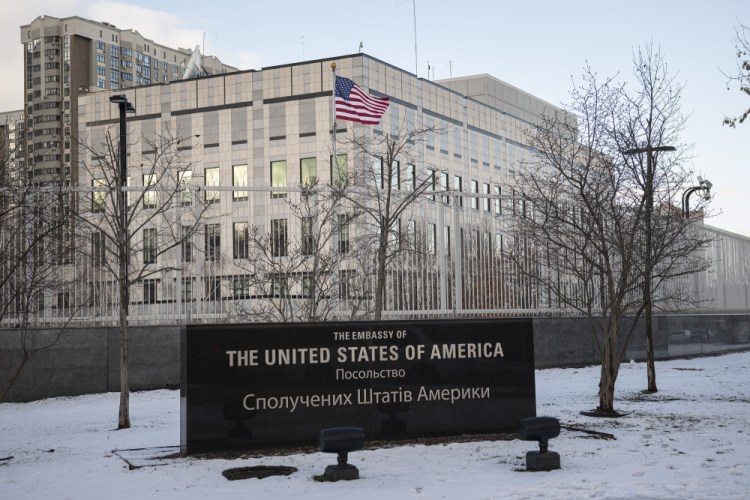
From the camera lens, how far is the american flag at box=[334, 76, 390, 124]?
81.9 feet

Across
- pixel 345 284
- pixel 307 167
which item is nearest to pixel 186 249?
pixel 345 284

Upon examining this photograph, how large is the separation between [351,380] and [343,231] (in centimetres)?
790

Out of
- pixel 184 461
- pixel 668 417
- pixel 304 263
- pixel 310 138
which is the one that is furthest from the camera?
pixel 310 138

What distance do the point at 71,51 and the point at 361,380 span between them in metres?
149

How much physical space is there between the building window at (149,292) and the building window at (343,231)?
444cm

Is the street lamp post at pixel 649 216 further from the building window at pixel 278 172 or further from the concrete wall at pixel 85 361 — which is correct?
the building window at pixel 278 172

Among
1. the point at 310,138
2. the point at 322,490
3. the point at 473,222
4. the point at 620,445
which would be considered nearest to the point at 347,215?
the point at 473,222

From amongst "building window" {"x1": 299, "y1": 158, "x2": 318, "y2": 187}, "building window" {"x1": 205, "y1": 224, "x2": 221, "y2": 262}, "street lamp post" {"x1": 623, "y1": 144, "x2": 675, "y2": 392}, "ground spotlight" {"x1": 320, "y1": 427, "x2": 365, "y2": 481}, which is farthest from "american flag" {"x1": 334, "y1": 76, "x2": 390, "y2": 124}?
"building window" {"x1": 299, "y1": 158, "x2": 318, "y2": 187}

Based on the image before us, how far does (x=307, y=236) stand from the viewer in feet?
61.8

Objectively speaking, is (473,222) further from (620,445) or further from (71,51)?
(71,51)

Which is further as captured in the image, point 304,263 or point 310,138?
point 310,138

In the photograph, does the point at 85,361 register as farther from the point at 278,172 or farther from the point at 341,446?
the point at 278,172

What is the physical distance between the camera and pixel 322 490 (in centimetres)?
938

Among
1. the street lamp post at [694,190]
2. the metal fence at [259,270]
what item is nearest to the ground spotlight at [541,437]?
the metal fence at [259,270]
